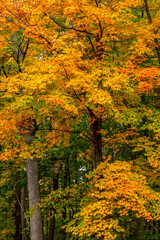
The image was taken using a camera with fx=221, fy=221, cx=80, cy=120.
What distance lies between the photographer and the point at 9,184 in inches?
520

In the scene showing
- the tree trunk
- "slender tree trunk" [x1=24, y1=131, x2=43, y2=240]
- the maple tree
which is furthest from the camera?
"slender tree trunk" [x1=24, y1=131, x2=43, y2=240]

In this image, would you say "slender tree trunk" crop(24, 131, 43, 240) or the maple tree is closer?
the maple tree

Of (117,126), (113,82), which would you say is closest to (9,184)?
(117,126)

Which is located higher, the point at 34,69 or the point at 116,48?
the point at 116,48

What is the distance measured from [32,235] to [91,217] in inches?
173

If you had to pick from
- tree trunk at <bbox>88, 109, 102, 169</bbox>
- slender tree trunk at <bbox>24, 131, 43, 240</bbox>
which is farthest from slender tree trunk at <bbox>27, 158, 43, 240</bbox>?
tree trunk at <bbox>88, 109, 102, 169</bbox>

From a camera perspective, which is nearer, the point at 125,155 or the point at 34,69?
the point at 34,69

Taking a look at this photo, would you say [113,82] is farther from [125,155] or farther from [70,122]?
[125,155]

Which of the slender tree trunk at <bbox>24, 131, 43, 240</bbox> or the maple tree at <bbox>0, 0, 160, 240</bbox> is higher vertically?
the maple tree at <bbox>0, 0, 160, 240</bbox>

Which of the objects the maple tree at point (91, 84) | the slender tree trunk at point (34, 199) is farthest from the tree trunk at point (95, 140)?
the slender tree trunk at point (34, 199)

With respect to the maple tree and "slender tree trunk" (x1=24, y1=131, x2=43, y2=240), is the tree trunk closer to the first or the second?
the maple tree

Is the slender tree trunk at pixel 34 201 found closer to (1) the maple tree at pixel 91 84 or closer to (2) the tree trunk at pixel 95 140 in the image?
(1) the maple tree at pixel 91 84

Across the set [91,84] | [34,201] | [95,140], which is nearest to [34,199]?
[34,201]

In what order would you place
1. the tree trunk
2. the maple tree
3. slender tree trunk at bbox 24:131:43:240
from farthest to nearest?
slender tree trunk at bbox 24:131:43:240 → the tree trunk → the maple tree
